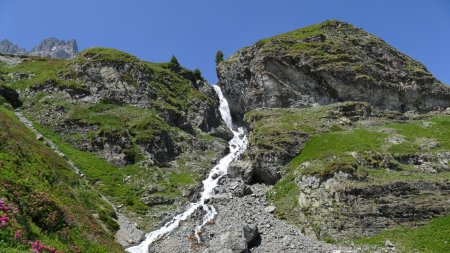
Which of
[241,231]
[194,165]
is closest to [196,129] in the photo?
[194,165]

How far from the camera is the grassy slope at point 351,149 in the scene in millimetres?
38719

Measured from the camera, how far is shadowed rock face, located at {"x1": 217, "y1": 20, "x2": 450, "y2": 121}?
8756 centimetres

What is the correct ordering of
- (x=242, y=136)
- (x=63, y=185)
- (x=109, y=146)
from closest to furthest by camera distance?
(x=63, y=185)
(x=109, y=146)
(x=242, y=136)

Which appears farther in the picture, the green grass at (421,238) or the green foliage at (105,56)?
the green foliage at (105,56)

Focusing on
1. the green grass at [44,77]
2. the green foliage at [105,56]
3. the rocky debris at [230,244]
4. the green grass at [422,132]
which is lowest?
the rocky debris at [230,244]

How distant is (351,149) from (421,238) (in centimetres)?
1798

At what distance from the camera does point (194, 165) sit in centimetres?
6906

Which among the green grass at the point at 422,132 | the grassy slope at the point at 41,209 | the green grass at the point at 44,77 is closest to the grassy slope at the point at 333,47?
the green grass at the point at 422,132

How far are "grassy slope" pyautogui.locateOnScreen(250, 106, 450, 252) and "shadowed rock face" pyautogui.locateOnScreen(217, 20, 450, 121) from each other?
15.9m

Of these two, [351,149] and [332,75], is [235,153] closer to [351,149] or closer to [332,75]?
[351,149]

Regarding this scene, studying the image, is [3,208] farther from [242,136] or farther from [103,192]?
[242,136]

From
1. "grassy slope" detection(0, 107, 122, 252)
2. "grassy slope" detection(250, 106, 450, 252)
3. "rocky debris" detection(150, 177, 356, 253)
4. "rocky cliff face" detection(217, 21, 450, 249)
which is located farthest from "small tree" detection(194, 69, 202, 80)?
"grassy slope" detection(0, 107, 122, 252)

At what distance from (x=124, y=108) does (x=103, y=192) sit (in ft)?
93.3

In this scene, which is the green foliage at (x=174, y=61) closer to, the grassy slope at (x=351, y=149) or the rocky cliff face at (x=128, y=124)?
the rocky cliff face at (x=128, y=124)
